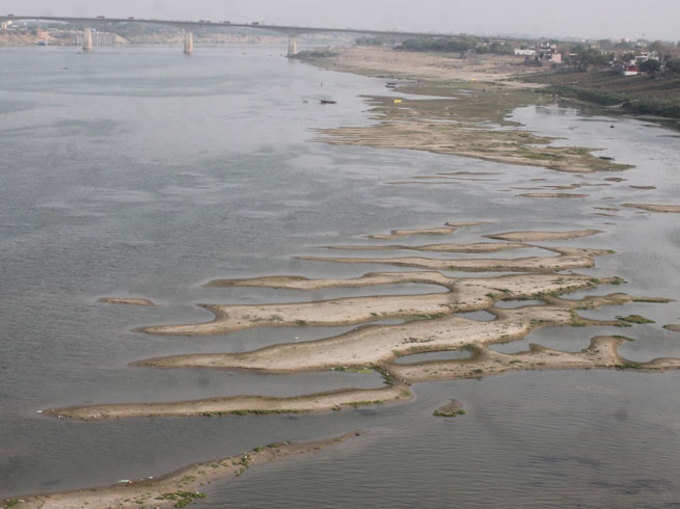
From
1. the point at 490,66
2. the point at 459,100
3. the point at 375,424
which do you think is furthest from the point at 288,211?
the point at 490,66

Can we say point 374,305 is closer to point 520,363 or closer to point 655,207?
point 520,363

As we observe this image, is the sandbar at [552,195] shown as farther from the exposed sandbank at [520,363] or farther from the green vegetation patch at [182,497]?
the green vegetation patch at [182,497]

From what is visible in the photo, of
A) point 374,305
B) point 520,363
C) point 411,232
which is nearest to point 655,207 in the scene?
point 411,232

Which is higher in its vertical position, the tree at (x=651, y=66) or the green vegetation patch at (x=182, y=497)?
the tree at (x=651, y=66)

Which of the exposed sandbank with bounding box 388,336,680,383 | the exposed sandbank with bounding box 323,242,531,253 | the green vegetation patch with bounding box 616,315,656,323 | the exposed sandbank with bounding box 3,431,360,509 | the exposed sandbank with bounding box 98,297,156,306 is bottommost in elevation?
the exposed sandbank with bounding box 3,431,360,509

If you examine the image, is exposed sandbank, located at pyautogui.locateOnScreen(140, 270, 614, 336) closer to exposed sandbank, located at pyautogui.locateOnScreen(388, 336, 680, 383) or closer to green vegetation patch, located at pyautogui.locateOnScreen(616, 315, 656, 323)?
green vegetation patch, located at pyautogui.locateOnScreen(616, 315, 656, 323)

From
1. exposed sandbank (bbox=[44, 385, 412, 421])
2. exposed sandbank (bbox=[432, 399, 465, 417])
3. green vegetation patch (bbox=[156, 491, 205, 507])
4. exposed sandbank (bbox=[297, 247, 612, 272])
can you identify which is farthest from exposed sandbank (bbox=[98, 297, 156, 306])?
green vegetation patch (bbox=[156, 491, 205, 507])

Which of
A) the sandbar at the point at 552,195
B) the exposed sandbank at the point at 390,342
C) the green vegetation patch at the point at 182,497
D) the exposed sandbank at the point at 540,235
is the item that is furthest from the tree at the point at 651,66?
the green vegetation patch at the point at 182,497
